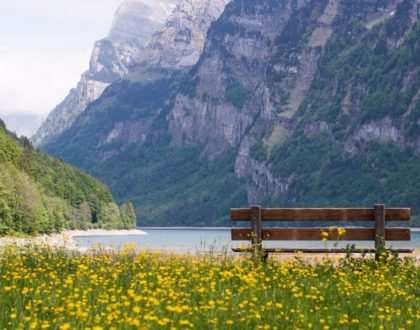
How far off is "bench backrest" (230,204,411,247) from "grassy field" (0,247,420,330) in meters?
1.05

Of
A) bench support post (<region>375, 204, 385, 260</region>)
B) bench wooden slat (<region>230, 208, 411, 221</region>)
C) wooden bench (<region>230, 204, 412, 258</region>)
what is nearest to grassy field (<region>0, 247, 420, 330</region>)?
bench support post (<region>375, 204, 385, 260</region>)

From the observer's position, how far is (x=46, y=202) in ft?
540

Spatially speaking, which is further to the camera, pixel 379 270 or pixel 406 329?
pixel 379 270

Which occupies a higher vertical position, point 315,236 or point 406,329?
point 315,236

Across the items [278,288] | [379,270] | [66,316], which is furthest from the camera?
[379,270]

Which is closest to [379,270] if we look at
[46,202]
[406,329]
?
[406,329]

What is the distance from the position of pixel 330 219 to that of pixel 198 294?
7.23 meters

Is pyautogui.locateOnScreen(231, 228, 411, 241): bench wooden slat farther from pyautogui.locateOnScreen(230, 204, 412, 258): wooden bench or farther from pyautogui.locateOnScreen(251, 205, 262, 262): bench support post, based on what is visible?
pyautogui.locateOnScreen(251, 205, 262, 262): bench support post

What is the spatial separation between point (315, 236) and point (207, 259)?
139 inches

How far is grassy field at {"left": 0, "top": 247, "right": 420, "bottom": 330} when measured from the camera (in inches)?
492

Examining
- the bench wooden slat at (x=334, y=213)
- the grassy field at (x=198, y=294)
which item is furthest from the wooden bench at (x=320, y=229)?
the grassy field at (x=198, y=294)

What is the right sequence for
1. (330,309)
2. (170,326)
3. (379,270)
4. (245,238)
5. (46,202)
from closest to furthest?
1. (170,326)
2. (330,309)
3. (379,270)
4. (245,238)
5. (46,202)

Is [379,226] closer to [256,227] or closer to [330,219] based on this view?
[330,219]

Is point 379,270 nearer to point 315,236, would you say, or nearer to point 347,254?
point 347,254
